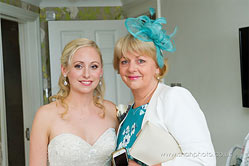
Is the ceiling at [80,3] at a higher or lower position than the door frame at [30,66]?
higher

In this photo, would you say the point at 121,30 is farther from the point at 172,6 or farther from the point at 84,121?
the point at 84,121

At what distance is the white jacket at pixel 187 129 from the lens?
1448 mm

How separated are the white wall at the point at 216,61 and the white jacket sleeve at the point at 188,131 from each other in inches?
42.4

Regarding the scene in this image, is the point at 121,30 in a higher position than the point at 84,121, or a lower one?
higher

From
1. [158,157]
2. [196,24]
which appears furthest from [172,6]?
[158,157]

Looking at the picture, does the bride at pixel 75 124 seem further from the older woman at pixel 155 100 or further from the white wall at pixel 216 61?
the white wall at pixel 216 61

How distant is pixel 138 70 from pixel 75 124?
Answer: 0.67 metres

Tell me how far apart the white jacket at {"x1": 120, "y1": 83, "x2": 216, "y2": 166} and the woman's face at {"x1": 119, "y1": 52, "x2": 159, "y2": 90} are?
0.27 metres

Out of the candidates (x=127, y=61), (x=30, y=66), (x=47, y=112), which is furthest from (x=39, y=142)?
(x=30, y=66)

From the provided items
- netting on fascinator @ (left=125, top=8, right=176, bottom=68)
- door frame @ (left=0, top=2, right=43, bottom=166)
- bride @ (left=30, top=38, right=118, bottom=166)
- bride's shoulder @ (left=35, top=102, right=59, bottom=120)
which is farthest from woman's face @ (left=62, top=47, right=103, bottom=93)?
door frame @ (left=0, top=2, right=43, bottom=166)

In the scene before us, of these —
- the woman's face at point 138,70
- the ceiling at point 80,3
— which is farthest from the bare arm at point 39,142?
the ceiling at point 80,3

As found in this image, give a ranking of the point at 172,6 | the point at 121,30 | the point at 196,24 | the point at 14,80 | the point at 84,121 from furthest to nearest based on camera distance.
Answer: the point at 121,30
the point at 14,80
the point at 172,6
the point at 196,24
the point at 84,121

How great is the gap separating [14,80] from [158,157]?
10.3 feet

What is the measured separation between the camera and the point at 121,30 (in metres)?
4.52
